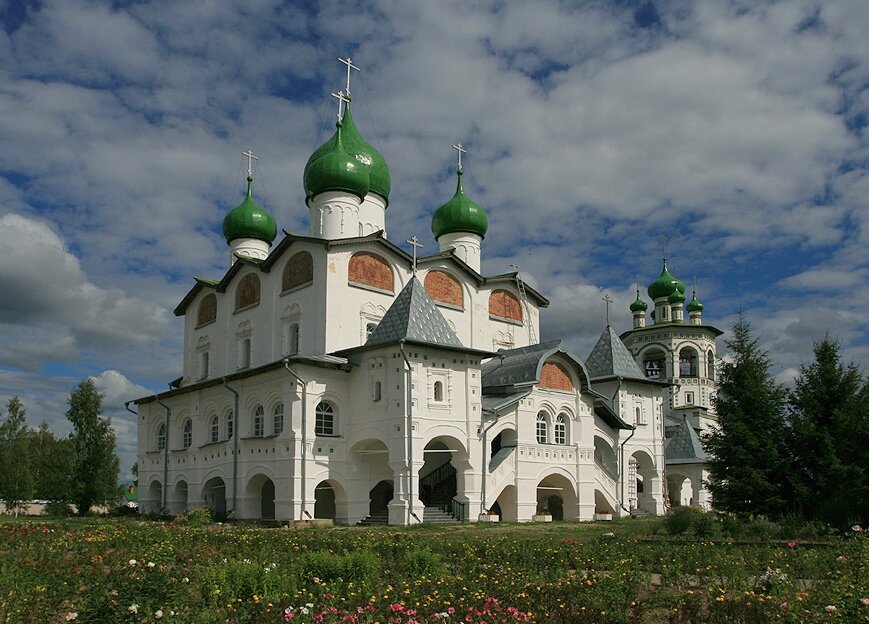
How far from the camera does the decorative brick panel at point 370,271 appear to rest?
22938 mm

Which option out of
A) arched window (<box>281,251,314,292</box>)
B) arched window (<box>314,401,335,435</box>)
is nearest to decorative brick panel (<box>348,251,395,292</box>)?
arched window (<box>281,251,314,292</box>)

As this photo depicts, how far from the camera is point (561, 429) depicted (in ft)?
75.3

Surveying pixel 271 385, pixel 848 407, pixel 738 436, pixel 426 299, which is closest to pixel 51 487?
pixel 271 385

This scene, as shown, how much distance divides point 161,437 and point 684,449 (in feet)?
62.1

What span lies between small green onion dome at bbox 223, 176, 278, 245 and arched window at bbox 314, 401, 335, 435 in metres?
11.3

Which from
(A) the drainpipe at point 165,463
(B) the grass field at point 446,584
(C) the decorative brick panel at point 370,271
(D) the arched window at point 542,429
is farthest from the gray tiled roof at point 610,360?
(B) the grass field at point 446,584

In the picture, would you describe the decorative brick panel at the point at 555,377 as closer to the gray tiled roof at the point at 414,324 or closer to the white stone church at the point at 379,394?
the white stone church at the point at 379,394

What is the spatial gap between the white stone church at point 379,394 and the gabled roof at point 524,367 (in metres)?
0.06

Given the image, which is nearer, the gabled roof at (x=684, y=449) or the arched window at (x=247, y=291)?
the arched window at (x=247, y=291)

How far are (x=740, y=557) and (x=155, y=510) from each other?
21.9m

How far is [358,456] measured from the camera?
67.4ft

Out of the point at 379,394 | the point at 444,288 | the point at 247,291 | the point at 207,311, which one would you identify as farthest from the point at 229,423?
the point at 444,288

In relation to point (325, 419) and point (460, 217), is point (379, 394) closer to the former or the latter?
point (325, 419)

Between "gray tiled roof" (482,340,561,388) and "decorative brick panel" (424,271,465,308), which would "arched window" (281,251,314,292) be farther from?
"gray tiled roof" (482,340,561,388)
